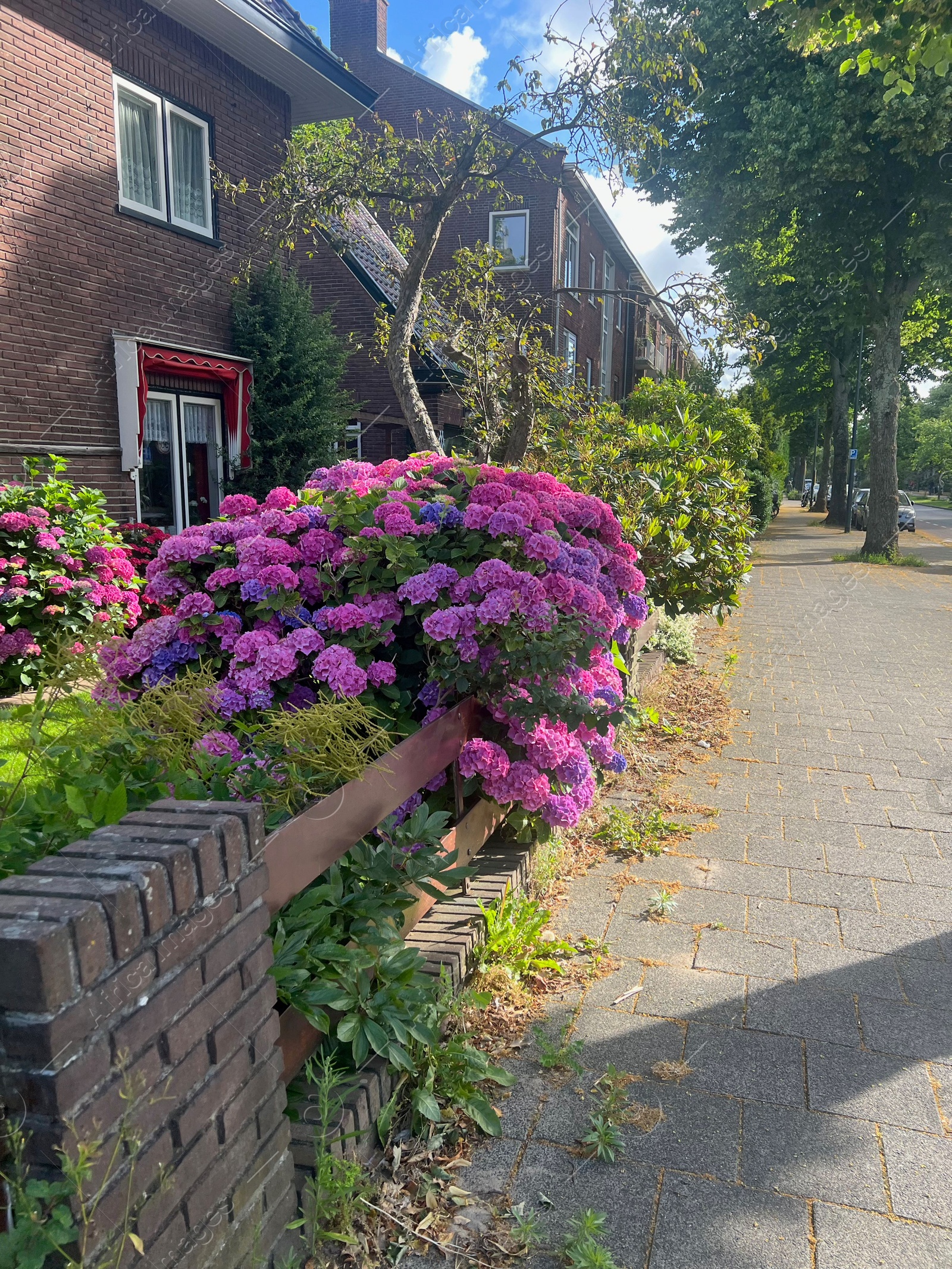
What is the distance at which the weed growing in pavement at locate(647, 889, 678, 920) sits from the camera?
4.00 m

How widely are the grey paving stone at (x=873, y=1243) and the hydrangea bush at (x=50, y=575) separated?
5.85 metres

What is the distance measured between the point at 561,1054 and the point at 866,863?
7.66 feet

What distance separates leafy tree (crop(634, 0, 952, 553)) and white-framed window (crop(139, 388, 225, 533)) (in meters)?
12.2

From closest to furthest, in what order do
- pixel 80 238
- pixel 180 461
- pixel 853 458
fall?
pixel 80 238
pixel 180 461
pixel 853 458

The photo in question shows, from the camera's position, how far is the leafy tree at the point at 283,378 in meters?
11.3

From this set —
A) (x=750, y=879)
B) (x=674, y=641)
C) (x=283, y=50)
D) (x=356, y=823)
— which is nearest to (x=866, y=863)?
(x=750, y=879)

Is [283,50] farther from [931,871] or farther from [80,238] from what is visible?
[931,871]

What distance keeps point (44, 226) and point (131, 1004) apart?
905cm

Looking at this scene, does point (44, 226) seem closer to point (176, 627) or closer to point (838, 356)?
point (176, 627)

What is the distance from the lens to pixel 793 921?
12.9 feet

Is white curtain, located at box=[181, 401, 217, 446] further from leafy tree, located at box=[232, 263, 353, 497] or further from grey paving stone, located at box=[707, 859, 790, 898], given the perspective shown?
grey paving stone, located at box=[707, 859, 790, 898]

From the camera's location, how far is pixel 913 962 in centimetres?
361

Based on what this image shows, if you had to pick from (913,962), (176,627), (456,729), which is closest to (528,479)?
(456,729)

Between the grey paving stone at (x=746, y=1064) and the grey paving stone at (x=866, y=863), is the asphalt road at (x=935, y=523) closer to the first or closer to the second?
the grey paving stone at (x=866, y=863)
